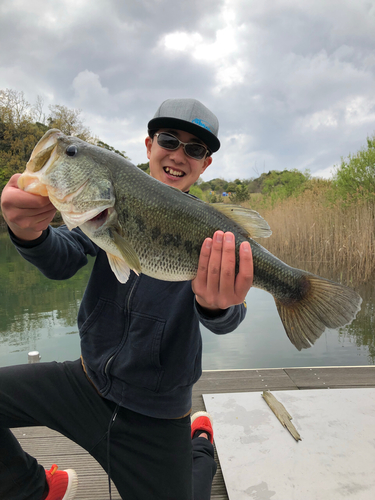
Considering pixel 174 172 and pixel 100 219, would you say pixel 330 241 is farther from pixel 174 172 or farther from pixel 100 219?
pixel 100 219

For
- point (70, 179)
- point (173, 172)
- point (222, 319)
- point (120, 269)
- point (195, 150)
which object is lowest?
point (222, 319)

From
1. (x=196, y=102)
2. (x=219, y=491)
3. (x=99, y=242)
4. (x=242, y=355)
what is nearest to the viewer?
(x=99, y=242)

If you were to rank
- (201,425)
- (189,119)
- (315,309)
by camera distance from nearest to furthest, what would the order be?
(315,309) → (189,119) → (201,425)

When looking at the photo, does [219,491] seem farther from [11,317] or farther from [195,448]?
[11,317]

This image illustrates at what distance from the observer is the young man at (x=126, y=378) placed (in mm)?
1613

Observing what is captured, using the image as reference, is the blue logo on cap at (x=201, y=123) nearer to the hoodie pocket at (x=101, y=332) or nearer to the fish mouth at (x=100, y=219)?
the fish mouth at (x=100, y=219)

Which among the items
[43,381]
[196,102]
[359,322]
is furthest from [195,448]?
[359,322]

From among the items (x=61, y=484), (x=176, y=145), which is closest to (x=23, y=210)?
(x=176, y=145)

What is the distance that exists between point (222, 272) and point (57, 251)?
93 cm

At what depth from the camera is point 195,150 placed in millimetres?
2242

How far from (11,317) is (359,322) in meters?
8.16

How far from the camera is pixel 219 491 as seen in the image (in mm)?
2023

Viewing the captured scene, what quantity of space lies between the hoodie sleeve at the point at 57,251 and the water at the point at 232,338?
355 centimetres

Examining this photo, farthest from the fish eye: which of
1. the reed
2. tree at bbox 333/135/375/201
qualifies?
tree at bbox 333/135/375/201
